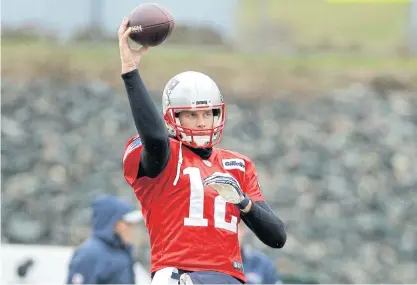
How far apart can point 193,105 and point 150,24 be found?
1.31 feet

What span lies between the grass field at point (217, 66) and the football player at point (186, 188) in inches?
443

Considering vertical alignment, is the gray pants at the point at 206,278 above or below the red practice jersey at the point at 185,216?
below

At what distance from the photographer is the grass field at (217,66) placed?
54.0 ft

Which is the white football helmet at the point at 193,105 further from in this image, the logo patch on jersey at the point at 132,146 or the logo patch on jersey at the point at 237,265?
the logo patch on jersey at the point at 237,265

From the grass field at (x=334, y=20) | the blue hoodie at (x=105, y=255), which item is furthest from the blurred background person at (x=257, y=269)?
the grass field at (x=334, y=20)

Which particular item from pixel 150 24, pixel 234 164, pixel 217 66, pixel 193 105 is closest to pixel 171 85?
pixel 193 105

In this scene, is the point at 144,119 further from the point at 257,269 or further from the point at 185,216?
the point at 257,269

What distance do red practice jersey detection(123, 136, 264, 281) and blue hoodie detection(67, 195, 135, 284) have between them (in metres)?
2.80

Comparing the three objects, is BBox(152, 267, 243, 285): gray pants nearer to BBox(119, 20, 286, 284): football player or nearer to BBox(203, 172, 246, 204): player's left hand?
BBox(119, 20, 286, 284): football player

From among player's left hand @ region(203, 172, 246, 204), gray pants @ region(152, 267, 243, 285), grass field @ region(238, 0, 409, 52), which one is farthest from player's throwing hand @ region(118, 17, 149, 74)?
grass field @ region(238, 0, 409, 52)

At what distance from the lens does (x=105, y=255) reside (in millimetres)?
7594

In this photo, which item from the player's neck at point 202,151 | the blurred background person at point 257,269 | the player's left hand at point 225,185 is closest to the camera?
the player's left hand at point 225,185

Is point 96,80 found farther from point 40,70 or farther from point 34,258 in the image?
point 34,258

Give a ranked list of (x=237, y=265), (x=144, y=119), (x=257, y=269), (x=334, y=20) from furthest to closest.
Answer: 1. (x=334, y=20)
2. (x=257, y=269)
3. (x=237, y=265)
4. (x=144, y=119)
